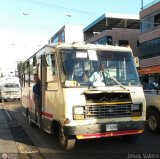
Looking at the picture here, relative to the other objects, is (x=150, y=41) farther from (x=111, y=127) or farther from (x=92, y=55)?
(x=111, y=127)

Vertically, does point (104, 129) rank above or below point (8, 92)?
below

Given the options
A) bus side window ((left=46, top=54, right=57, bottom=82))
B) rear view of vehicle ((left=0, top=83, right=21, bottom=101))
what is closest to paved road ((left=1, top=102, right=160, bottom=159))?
bus side window ((left=46, top=54, right=57, bottom=82))

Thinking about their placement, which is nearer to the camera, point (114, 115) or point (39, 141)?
point (114, 115)

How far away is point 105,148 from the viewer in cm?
920

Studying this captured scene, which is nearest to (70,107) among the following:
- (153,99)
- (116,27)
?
(153,99)

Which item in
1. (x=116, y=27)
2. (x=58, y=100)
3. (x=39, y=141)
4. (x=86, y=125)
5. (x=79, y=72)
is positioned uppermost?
(x=116, y=27)

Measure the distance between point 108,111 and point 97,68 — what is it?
3.93ft

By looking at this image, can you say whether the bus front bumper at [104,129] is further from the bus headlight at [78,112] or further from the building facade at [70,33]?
the building facade at [70,33]

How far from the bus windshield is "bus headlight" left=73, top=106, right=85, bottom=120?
610mm

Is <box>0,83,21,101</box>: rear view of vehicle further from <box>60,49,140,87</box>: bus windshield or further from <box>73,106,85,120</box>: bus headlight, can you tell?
<box>73,106,85,120</box>: bus headlight

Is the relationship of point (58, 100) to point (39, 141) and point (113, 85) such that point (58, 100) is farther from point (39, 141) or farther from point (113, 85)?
point (39, 141)

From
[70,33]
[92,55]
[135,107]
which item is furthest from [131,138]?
[70,33]

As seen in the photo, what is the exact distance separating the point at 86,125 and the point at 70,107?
57 cm

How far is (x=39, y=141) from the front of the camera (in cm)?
1062
